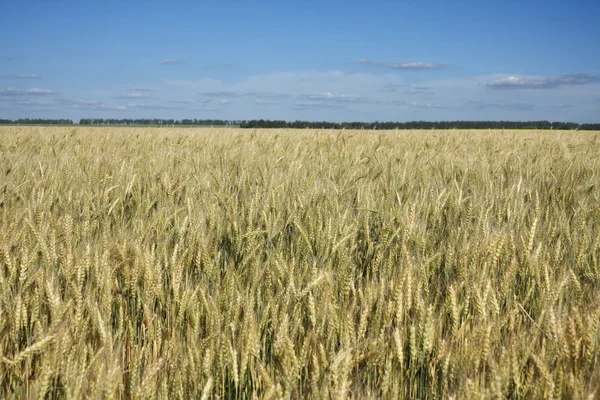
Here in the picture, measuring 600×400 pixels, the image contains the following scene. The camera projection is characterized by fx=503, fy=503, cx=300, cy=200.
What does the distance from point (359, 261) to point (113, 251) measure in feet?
3.01

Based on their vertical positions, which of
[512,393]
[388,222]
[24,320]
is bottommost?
[512,393]

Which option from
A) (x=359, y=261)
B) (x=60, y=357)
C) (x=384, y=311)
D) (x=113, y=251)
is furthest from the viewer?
(x=359, y=261)

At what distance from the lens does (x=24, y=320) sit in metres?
1.33

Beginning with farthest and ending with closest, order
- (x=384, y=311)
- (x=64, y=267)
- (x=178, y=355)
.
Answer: (x=64, y=267), (x=384, y=311), (x=178, y=355)

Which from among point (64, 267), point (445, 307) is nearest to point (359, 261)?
point (445, 307)

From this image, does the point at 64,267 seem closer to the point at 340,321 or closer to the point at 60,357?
the point at 60,357

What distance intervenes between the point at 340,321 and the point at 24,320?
84 centimetres

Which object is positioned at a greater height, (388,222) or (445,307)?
(388,222)

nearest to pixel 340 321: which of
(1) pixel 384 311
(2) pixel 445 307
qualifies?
(1) pixel 384 311

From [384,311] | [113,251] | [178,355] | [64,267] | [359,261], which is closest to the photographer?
[178,355]

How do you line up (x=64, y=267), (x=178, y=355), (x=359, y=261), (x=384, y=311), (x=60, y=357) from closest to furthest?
(x=60, y=357) → (x=178, y=355) → (x=384, y=311) → (x=64, y=267) → (x=359, y=261)

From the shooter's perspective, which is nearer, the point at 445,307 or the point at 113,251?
the point at 445,307

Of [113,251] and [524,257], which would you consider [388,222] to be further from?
[113,251]

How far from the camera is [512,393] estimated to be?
1180 mm
